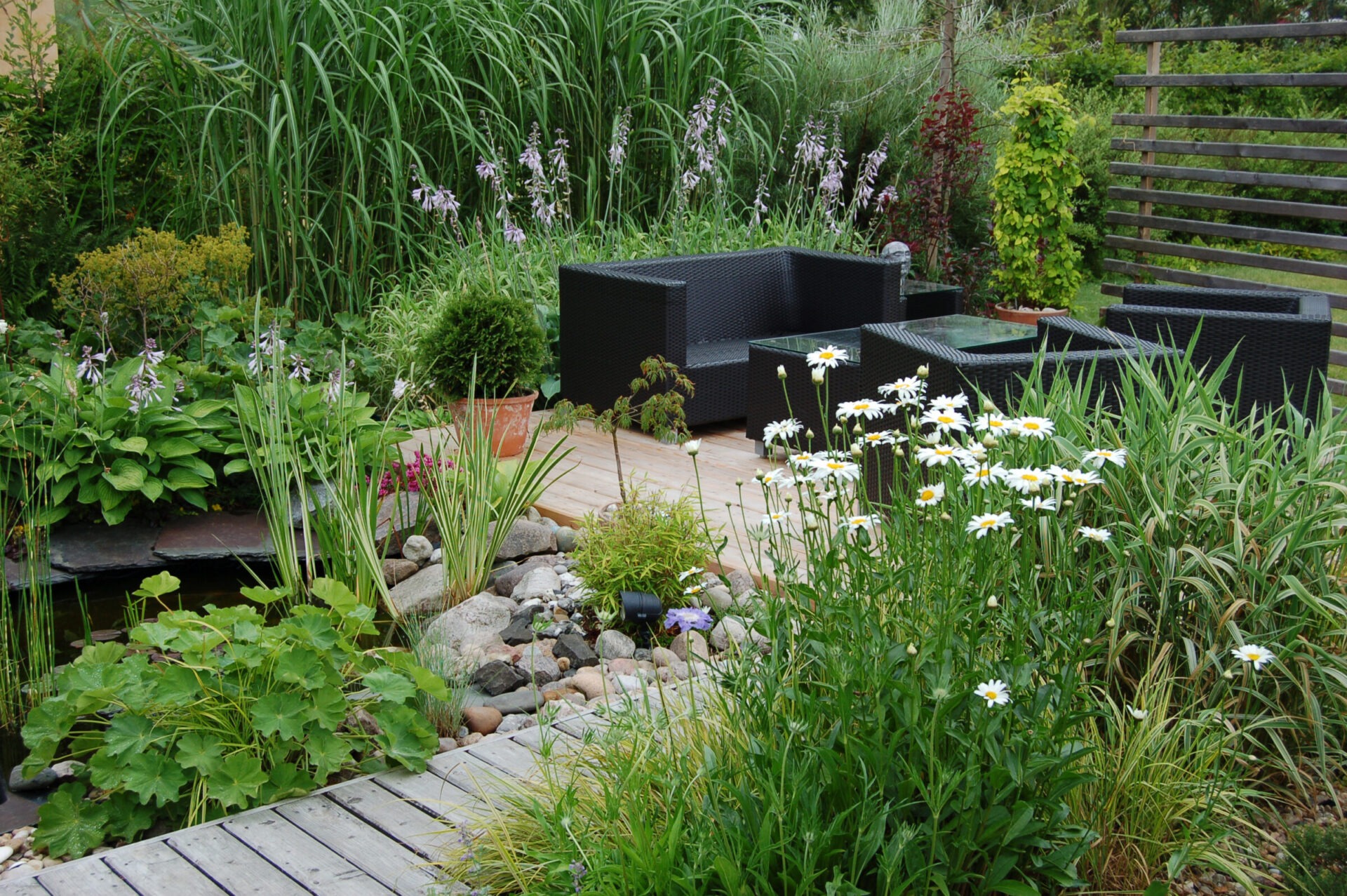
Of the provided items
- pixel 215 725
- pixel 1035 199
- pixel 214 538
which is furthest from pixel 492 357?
pixel 1035 199

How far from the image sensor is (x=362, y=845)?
2254 mm

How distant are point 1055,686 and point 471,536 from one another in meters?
2.31

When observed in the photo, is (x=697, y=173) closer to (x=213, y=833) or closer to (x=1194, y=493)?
(x=1194, y=493)

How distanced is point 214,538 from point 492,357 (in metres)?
1.36

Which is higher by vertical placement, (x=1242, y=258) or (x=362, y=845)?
(x=1242, y=258)

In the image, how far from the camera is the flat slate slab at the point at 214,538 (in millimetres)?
4164

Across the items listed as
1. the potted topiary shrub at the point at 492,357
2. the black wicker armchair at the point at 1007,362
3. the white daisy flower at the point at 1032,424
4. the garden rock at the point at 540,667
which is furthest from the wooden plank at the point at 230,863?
the potted topiary shrub at the point at 492,357

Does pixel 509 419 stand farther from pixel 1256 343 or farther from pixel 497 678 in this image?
pixel 1256 343

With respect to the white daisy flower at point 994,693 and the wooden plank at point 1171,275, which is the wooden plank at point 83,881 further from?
the wooden plank at point 1171,275

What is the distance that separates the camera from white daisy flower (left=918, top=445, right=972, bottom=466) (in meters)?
1.95

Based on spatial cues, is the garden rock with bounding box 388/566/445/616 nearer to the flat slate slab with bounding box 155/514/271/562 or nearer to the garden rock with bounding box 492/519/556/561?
the garden rock with bounding box 492/519/556/561

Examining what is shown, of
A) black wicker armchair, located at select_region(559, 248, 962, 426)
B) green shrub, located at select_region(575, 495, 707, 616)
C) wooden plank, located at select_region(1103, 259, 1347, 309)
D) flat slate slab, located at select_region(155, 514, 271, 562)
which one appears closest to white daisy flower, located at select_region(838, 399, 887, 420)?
green shrub, located at select_region(575, 495, 707, 616)

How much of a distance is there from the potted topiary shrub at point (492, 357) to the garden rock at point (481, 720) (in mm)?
2041

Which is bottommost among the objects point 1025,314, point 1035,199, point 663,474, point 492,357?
point 663,474
